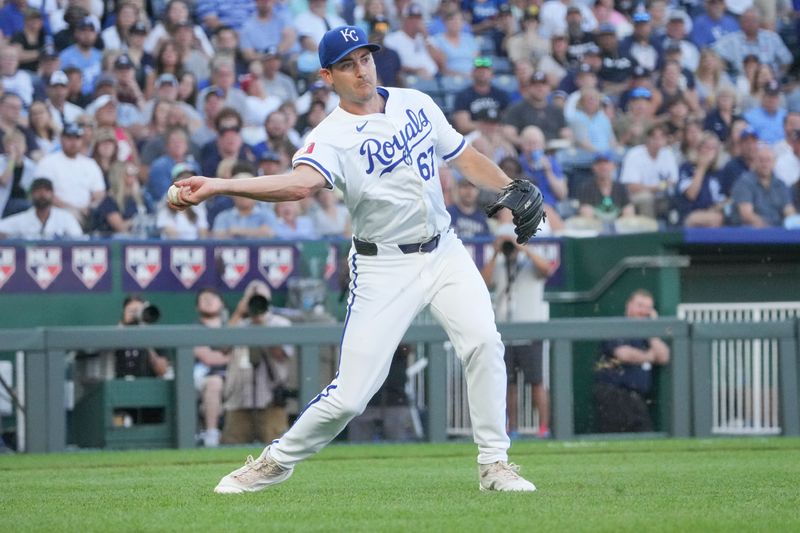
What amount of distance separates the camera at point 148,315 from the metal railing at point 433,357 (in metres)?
0.45

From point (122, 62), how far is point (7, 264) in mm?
2953

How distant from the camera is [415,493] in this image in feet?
21.1

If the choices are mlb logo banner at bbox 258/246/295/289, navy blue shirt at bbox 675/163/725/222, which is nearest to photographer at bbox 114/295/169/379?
mlb logo banner at bbox 258/246/295/289

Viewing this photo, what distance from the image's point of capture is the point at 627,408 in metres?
11.3

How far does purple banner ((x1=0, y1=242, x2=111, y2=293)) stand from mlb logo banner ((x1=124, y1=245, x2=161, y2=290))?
181mm

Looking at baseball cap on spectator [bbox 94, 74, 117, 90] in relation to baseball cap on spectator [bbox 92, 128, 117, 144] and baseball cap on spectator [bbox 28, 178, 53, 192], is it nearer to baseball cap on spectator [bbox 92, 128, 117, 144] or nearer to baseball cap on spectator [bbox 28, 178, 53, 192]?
baseball cap on spectator [bbox 92, 128, 117, 144]

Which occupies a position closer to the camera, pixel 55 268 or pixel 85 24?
pixel 55 268

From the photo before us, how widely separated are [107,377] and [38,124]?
10.1ft

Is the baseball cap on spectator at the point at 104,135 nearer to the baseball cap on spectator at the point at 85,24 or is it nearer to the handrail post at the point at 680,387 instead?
the baseball cap on spectator at the point at 85,24

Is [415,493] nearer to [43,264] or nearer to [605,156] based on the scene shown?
[43,264]

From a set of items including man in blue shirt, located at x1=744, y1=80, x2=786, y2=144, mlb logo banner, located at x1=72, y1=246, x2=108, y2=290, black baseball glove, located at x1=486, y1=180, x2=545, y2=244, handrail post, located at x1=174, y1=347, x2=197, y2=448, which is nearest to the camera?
black baseball glove, located at x1=486, y1=180, x2=545, y2=244

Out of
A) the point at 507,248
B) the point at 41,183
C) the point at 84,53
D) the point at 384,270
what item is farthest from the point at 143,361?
the point at 384,270

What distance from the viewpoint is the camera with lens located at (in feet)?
38.0

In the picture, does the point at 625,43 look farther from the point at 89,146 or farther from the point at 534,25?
the point at 89,146
